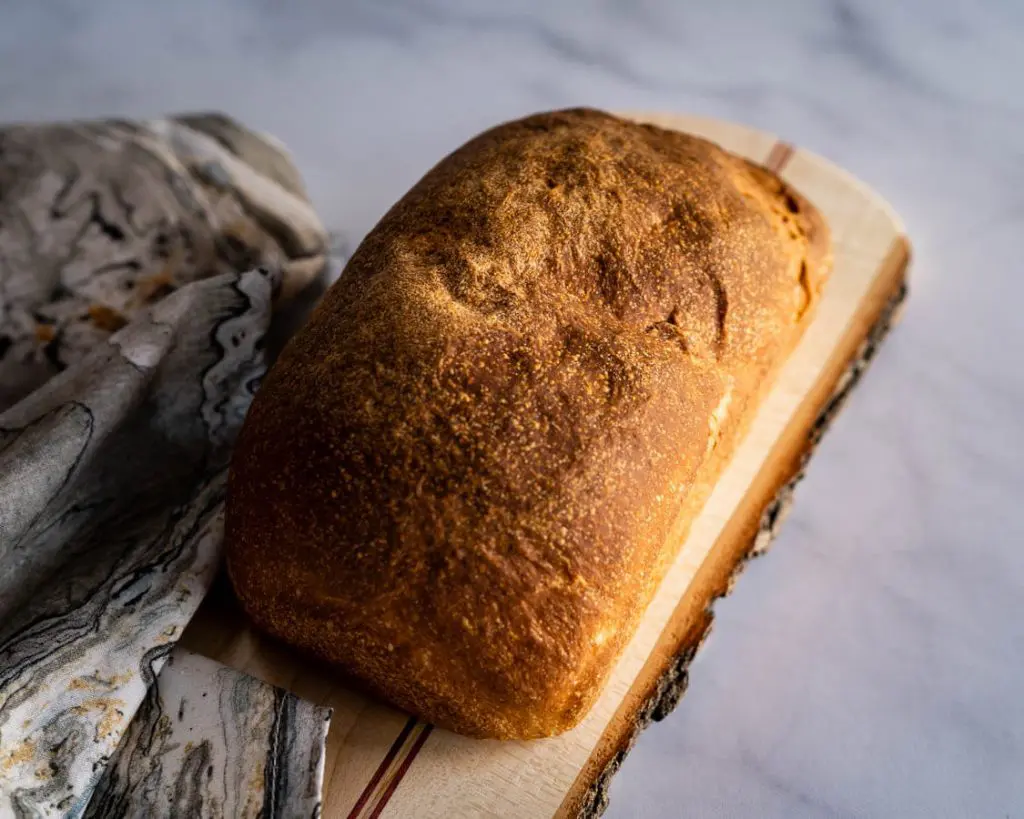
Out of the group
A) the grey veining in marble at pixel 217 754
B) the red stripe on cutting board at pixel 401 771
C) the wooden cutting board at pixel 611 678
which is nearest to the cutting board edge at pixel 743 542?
the wooden cutting board at pixel 611 678

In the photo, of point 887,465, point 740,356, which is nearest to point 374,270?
point 740,356

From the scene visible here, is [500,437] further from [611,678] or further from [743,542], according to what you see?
[743,542]

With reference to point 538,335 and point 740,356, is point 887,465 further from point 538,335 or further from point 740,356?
point 538,335

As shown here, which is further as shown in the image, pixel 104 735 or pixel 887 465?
pixel 887 465

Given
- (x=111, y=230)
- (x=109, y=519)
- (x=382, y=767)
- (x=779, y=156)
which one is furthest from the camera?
(x=779, y=156)

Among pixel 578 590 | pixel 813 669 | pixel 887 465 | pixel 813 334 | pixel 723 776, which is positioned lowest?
pixel 723 776

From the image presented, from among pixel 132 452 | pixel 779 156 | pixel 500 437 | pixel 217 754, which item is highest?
pixel 779 156

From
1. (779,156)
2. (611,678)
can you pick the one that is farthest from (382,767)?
(779,156)
